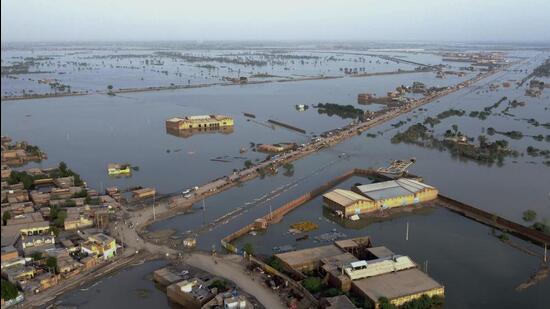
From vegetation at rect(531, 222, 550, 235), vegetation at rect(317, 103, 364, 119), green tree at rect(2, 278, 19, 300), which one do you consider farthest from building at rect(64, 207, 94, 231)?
vegetation at rect(317, 103, 364, 119)

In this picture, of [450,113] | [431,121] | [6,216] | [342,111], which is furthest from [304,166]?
[450,113]

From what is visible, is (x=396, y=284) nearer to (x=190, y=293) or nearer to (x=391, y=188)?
(x=190, y=293)

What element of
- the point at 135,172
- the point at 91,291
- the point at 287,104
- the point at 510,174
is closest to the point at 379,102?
the point at 287,104

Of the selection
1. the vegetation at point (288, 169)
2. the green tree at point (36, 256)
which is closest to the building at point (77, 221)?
the green tree at point (36, 256)

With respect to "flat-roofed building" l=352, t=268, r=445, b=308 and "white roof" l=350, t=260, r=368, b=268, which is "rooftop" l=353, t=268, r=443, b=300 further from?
"white roof" l=350, t=260, r=368, b=268

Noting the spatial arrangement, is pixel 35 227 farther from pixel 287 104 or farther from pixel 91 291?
pixel 287 104
